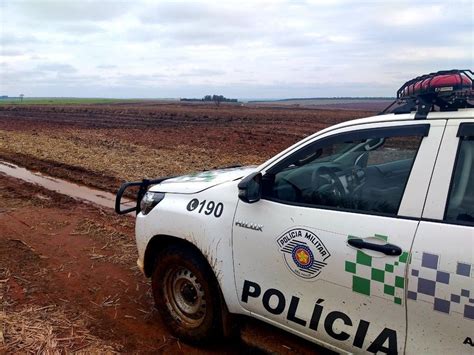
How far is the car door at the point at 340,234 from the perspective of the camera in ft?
8.30

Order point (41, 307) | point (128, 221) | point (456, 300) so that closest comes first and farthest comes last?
point (456, 300)
point (41, 307)
point (128, 221)

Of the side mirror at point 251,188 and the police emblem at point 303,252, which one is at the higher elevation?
the side mirror at point 251,188

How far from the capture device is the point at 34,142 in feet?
60.7

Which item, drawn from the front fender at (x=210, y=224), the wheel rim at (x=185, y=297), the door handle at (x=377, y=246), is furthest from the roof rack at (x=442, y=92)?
the wheel rim at (x=185, y=297)

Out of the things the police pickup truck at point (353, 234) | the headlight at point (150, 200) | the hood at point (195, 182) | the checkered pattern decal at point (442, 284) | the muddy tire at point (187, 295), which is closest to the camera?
the checkered pattern decal at point (442, 284)

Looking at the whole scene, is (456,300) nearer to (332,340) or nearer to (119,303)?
(332,340)

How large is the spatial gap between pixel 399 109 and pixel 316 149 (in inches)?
23.3

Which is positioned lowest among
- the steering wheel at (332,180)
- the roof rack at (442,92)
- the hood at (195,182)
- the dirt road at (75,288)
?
the dirt road at (75,288)

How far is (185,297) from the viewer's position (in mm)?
3906

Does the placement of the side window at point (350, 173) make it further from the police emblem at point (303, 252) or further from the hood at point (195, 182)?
the hood at point (195, 182)

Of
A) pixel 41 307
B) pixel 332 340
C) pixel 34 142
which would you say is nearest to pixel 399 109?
pixel 332 340

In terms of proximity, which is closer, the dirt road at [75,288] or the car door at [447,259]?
the car door at [447,259]

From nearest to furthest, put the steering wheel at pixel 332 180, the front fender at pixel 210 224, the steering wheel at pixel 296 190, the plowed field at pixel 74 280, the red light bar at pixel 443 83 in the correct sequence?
the red light bar at pixel 443 83 < the steering wheel at pixel 332 180 < the steering wheel at pixel 296 190 < the front fender at pixel 210 224 < the plowed field at pixel 74 280

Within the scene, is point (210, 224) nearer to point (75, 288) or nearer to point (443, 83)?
point (443, 83)
